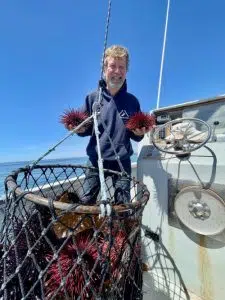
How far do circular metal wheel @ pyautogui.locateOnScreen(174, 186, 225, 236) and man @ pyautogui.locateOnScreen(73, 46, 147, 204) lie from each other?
12.7 inches

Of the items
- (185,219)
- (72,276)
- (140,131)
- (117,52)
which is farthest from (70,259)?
(117,52)

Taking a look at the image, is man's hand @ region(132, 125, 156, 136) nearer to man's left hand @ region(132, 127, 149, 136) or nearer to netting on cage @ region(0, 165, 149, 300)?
man's left hand @ region(132, 127, 149, 136)

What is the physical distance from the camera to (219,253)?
1.12 meters

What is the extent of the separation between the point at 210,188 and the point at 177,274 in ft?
1.77

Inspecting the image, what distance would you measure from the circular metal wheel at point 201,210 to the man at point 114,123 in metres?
0.32

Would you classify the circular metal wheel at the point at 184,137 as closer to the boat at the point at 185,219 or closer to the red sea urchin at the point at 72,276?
the boat at the point at 185,219

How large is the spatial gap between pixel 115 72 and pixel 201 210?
3.09ft

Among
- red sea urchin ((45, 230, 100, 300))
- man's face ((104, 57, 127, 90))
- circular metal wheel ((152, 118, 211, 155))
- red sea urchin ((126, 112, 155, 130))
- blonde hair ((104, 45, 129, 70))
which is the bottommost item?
red sea urchin ((45, 230, 100, 300))

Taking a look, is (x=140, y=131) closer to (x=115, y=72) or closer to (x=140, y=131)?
(x=140, y=131)

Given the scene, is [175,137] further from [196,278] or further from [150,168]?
[196,278]

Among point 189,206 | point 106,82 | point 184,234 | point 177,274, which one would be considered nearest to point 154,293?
point 177,274

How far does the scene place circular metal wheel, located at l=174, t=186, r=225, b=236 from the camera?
→ 43.1 inches

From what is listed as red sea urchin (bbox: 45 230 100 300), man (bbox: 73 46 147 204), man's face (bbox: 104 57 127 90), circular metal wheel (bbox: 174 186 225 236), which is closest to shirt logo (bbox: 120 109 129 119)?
man (bbox: 73 46 147 204)

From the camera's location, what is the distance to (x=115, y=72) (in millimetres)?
1469
